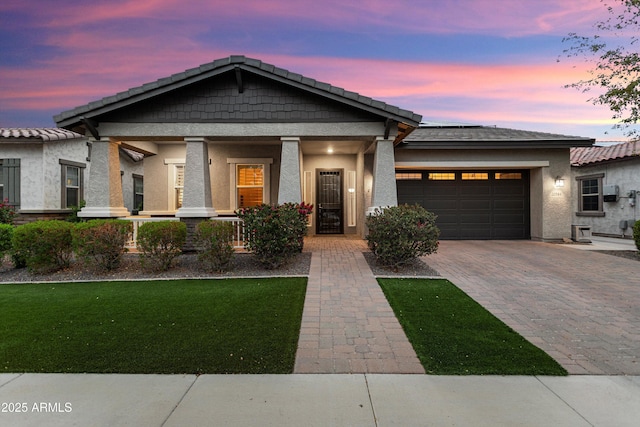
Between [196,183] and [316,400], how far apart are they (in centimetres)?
748

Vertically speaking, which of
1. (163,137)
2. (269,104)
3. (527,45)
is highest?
(527,45)

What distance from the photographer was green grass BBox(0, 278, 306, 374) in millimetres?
3184

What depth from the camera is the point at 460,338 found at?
3.76m

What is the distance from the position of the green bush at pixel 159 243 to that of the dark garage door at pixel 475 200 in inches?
333

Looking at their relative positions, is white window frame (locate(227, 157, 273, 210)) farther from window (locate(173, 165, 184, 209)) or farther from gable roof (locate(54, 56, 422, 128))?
gable roof (locate(54, 56, 422, 128))

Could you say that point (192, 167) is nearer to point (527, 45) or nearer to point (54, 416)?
point (54, 416)

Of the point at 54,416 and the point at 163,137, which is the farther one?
the point at 163,137

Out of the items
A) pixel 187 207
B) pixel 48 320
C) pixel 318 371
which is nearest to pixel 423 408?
pixel 318 371

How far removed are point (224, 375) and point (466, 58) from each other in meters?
15.8

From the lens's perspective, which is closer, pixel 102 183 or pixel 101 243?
pixel 101 243

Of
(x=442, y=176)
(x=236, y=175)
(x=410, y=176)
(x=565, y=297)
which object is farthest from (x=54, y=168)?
(x=565, y=297)

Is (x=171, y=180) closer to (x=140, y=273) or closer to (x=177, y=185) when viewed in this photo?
(x=177, y=185)

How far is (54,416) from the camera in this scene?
242cm

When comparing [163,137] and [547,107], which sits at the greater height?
[547,107]
